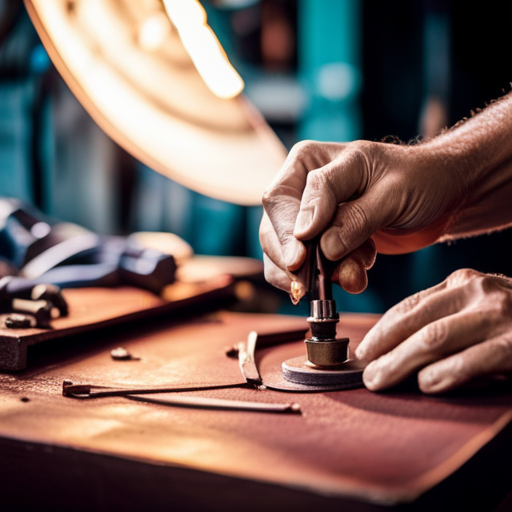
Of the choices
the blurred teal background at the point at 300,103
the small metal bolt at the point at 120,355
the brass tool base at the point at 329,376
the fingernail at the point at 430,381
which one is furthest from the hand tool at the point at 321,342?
the blurred teal background at the point at 300,103

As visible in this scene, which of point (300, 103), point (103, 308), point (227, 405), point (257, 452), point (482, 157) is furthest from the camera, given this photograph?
point (300, 103)

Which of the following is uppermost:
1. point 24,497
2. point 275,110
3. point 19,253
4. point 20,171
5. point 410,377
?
point 275,110

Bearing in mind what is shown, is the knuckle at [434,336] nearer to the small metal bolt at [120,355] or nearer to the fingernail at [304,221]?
the fingernail at [304,221]

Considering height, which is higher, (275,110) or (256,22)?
(256,22)

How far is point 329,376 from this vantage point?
88 centimetres

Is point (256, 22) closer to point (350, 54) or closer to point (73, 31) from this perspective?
point (350, 54)

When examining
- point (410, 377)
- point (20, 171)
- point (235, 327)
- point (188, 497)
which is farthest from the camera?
point (20, 171)

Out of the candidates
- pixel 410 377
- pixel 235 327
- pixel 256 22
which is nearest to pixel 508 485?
pixel 410 377

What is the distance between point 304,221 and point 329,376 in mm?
233

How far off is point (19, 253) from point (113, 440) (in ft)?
3.84

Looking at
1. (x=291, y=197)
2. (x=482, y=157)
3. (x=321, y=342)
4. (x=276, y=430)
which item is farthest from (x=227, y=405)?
(x=482, y=157)

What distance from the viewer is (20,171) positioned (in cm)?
274

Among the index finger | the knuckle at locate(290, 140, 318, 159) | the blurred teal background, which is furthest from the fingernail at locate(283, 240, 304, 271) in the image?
the blurred teal background

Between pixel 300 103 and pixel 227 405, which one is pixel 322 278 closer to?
pixel 227 405
